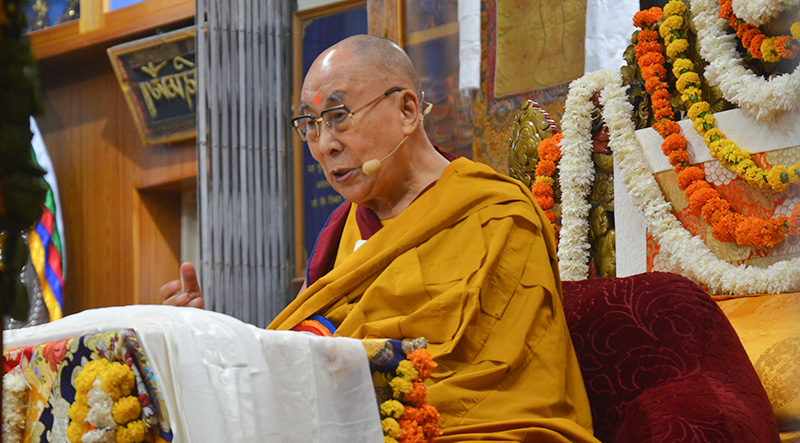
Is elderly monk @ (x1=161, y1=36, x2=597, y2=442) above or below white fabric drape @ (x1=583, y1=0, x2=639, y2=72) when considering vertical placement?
below

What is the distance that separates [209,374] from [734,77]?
1588 millimetres

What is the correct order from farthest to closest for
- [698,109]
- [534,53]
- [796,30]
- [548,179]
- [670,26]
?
[534,53] → [548,179] → [670,26] → [698,109] → [796,30]

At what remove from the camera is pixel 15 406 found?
131cm

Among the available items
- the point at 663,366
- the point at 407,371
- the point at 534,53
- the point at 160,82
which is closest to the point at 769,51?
the point at 663,366

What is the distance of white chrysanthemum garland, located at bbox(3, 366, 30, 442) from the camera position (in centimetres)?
130

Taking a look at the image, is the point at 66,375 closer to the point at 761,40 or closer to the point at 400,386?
the point at 400,386

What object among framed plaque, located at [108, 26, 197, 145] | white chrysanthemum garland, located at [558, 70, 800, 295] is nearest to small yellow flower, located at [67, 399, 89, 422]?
white chrysanthemum garland, located at [558, 70, 800, 295]

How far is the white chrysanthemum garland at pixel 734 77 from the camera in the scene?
7.06 feet

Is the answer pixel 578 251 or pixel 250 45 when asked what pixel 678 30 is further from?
pixel 250 45

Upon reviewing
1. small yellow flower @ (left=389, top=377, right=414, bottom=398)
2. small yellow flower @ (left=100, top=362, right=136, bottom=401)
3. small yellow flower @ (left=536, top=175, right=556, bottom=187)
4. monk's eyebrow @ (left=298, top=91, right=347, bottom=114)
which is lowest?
small yellow flower @ (left=389, top=377, right=414, bottom=398)

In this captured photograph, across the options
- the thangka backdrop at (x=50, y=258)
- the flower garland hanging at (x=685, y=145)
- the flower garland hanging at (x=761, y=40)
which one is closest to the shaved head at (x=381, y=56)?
the flower garland hanging at (x=685, y=145)

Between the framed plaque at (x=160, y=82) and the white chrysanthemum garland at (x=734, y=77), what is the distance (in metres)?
4.12

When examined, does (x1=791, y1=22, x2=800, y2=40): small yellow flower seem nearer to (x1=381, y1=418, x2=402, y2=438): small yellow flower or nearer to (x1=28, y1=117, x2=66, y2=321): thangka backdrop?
(x1=381, y1=418, x2=402, y2=438): small yellow flower

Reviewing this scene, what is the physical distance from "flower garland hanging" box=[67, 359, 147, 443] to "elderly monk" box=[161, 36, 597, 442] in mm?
657
